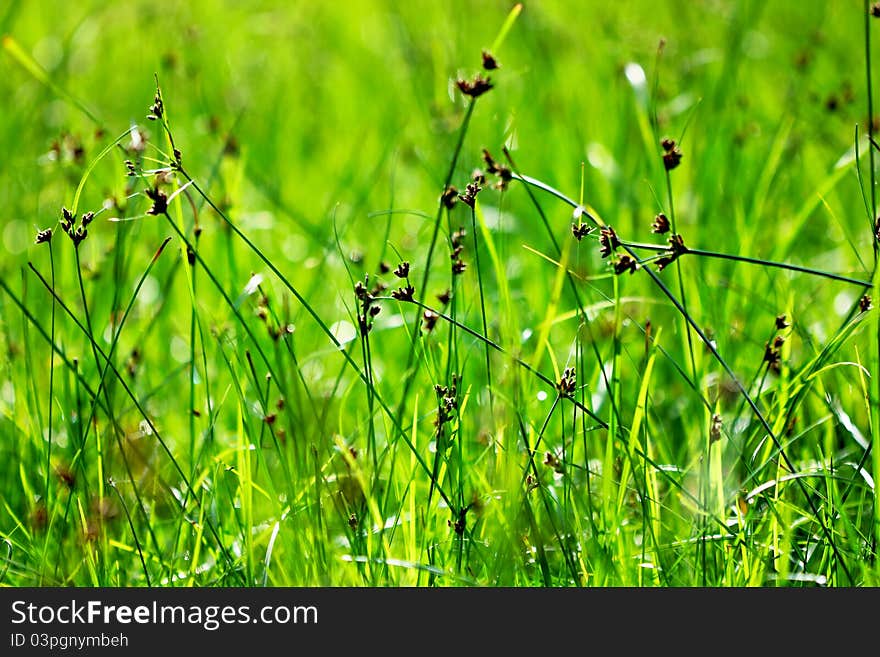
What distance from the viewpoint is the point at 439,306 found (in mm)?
2311

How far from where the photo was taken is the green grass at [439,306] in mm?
1487

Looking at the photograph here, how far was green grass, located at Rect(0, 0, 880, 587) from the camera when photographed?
149cm

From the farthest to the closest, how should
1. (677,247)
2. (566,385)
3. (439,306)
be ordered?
(439,306) < (566,385) < (677,247)

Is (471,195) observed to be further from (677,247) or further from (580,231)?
(677,247)

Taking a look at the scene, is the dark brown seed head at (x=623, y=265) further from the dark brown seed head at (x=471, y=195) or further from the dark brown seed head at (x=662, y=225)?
the dark brown seed head at (x=471, y=195)

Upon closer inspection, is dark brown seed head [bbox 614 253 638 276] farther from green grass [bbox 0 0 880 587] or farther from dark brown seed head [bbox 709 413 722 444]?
dark brown seed head [bbox 709 413 722 444]

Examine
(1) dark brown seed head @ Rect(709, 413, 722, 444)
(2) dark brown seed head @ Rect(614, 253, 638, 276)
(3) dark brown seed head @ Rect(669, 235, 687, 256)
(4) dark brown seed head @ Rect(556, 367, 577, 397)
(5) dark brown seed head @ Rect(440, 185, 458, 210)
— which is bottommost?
(1) dark brown seed head @ Rect(709, 413, 722, 444)

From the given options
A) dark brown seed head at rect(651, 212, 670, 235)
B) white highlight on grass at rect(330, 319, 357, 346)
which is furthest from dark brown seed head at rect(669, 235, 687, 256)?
white highlight on grass at rect(330, 319, 357, 346)

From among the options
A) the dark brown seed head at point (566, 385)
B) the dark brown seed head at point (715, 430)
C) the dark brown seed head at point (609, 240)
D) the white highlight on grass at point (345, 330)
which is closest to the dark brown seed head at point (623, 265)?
the dark brown seed head at point (609, 240)

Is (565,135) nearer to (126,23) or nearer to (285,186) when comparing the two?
(285,186)

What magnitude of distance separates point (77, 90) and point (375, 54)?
1.17m

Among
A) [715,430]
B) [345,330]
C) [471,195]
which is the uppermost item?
[345,330]

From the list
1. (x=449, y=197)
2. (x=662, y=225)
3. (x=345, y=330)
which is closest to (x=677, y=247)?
(x=662, y=225)

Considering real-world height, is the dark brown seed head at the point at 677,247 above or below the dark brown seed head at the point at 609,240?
below
